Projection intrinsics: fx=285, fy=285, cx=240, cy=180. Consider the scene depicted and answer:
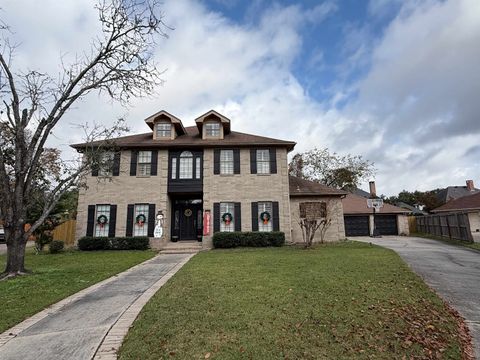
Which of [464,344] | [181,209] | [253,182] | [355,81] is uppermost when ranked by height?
[355,81]

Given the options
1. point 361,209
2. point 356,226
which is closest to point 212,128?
point 361,209

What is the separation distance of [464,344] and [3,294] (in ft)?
28.1

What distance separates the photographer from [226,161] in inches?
650

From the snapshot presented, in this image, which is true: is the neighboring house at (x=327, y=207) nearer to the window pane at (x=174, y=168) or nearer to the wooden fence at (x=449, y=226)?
the wooden fence at (x=449, y=226)

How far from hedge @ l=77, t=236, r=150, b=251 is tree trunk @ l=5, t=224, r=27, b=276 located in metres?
6.42

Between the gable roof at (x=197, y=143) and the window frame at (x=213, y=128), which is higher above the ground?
the window frame at (x=213, y=128)

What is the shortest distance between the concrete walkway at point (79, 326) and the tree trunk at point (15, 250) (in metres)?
3.38

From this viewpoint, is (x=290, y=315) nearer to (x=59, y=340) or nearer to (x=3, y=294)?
(x=59, y=340)

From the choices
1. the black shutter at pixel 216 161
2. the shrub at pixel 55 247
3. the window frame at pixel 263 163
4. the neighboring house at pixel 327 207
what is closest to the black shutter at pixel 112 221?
the shrub at pixel 55 247

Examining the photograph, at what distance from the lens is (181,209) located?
57.1 feet

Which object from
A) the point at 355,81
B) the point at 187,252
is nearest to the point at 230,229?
the point at 187,252

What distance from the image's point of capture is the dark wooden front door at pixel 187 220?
17.0 meters

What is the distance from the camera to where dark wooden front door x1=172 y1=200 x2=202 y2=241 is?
1705 cm

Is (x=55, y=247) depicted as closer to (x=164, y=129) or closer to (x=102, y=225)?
(x=102, y=225)
